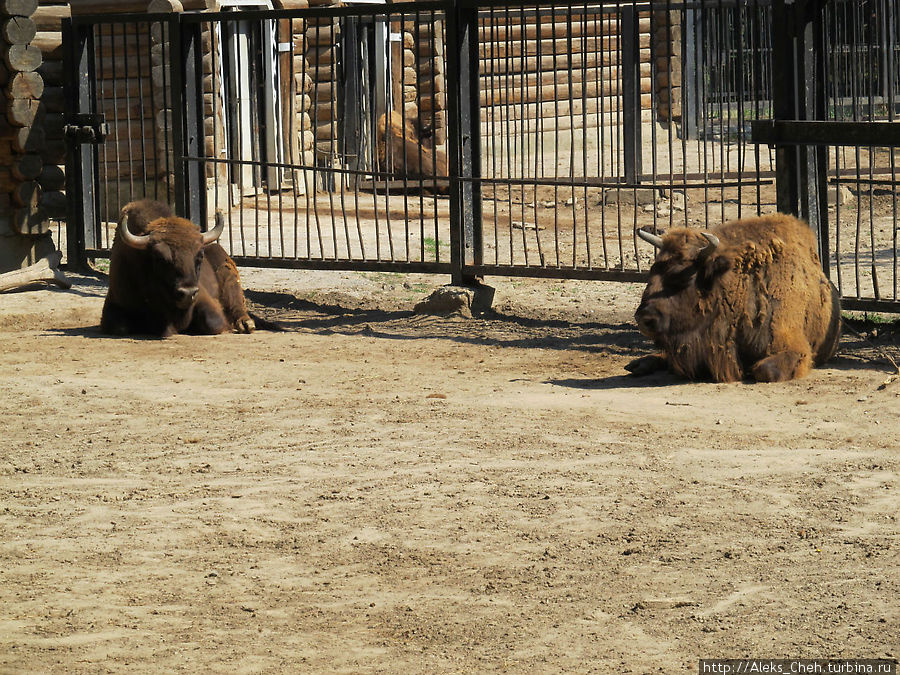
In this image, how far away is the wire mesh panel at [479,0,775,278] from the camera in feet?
34.9

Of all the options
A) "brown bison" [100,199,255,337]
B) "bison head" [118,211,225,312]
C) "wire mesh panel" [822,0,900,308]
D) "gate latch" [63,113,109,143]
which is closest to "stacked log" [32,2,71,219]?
"gate latch" [63,113,109,143]

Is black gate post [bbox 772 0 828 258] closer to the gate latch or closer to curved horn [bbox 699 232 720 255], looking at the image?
curved horn [bbox 699 232 720 255]

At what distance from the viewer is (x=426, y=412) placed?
7773 millimetres

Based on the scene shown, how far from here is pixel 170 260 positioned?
415 inches

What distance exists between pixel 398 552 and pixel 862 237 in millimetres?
10642

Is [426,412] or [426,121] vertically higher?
[426,121]

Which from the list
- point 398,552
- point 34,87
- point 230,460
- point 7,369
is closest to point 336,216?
point 34,87

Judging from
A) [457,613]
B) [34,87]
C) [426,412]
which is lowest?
[457,613]

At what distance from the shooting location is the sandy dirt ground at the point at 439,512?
15.1 feet

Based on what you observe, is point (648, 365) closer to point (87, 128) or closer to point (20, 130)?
point (87, 128)

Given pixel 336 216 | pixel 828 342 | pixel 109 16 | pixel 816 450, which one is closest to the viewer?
pixel 816 450

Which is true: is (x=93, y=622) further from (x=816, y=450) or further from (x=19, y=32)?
(x=19, y=32)

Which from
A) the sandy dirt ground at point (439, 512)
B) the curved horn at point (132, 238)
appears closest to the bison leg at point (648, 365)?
the sandy dirt ground at point (439, 512)

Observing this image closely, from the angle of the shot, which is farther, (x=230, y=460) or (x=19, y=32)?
(x=19, y=32)
